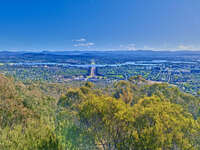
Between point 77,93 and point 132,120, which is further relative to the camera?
point 77,93

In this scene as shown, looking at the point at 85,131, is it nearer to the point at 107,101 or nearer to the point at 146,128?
the point at 107,101

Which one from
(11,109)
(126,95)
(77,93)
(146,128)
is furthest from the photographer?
(126,95)

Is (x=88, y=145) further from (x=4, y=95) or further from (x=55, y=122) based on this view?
(x=4, y=95)

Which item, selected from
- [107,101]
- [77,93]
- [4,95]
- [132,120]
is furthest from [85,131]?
[77,93]

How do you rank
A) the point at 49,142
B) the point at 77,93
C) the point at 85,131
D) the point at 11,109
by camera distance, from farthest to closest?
the point at 77,93, the point at 85,131, the point at 11,109, the point at 49,142

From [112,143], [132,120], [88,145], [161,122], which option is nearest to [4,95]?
[88,145]

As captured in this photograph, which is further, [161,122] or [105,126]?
[105,126]

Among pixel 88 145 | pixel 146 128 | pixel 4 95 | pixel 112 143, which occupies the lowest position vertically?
pixel 88 145

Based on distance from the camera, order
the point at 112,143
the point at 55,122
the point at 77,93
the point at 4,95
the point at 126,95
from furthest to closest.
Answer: the point at 126,95 < the point at 77,93 < the point at 55,122 < the point at 4,95 < the point at 112,143

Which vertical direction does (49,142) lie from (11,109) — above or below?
below
